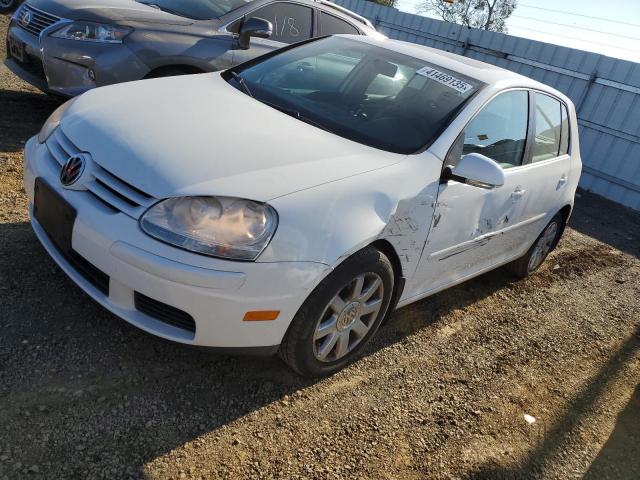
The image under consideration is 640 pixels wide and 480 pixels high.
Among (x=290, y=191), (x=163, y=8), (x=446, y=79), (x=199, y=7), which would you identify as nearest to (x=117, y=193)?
(x=290, y=191)

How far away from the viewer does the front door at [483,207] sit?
2941mm

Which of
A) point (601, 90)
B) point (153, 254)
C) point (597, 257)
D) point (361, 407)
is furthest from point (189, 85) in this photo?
point (601, 90)

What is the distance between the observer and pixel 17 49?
194 inches

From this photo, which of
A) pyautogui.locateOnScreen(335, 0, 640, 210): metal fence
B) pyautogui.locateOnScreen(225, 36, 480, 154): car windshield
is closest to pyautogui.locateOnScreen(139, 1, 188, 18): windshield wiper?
pyautogui.locateOnScreen(225, 36, 480, 154): car windshield

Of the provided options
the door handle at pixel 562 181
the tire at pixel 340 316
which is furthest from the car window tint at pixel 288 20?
the tire at pixel 340 316

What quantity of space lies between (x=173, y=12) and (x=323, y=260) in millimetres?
4230

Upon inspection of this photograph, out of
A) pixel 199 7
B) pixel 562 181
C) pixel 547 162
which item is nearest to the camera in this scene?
pixel 547 162

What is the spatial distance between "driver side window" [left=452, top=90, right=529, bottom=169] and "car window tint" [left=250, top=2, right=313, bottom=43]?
3.03 meters

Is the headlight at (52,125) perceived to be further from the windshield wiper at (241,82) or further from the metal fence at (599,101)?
the metal fence at (599,101)

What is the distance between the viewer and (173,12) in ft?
17.9

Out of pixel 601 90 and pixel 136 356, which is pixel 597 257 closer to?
pixel 601 90

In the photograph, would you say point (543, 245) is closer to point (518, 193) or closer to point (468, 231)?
point (518, 193)

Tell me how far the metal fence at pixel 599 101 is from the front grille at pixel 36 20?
27.8ft

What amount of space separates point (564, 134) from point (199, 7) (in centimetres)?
366
